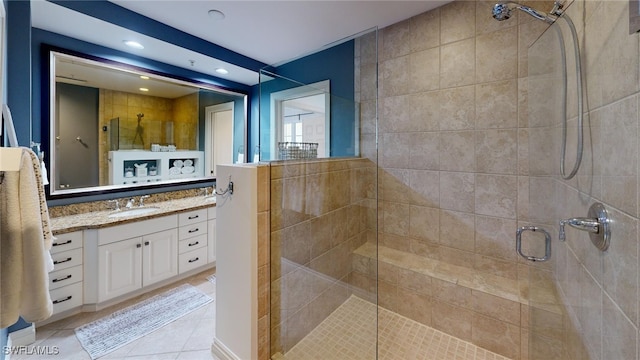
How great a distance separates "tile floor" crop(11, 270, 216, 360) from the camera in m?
1.63

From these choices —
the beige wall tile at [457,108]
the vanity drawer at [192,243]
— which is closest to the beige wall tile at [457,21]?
the beige wall tile at [457,108]

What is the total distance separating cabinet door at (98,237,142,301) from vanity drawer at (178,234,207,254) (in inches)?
14.3

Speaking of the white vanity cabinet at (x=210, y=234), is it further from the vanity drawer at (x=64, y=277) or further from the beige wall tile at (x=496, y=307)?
the beige wall tile at (x=496, y=307)

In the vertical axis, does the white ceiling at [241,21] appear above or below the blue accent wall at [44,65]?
above

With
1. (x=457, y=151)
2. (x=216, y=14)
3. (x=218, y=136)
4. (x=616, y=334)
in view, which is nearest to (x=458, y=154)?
(x=457, y=151)

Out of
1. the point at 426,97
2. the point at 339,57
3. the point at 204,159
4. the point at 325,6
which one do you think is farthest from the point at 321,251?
the point at 204,159

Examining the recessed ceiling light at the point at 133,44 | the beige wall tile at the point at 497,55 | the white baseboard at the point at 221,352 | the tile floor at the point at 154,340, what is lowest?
the tile floor at the point at 154,340

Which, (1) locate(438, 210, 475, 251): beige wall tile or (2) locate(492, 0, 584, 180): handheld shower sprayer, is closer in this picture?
(2) locate(492, 0, 584, 180): handheld shower sprayer

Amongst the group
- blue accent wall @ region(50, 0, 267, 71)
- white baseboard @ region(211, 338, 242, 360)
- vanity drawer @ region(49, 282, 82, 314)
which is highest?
blue accent wall @ region(50, 0, 267, 71)

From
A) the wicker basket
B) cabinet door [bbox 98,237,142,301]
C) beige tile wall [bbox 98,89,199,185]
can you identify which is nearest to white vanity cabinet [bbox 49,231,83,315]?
cabinet door [bbox 98,237,142,301]

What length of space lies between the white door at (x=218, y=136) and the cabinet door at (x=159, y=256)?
111cm

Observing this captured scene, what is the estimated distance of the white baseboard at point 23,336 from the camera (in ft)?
5.38

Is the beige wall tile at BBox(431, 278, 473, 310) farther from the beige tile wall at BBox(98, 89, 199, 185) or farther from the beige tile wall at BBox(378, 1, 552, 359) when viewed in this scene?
the beige tile wall at BBox(98, 89, 199, 185)

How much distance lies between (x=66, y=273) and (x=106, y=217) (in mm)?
484
